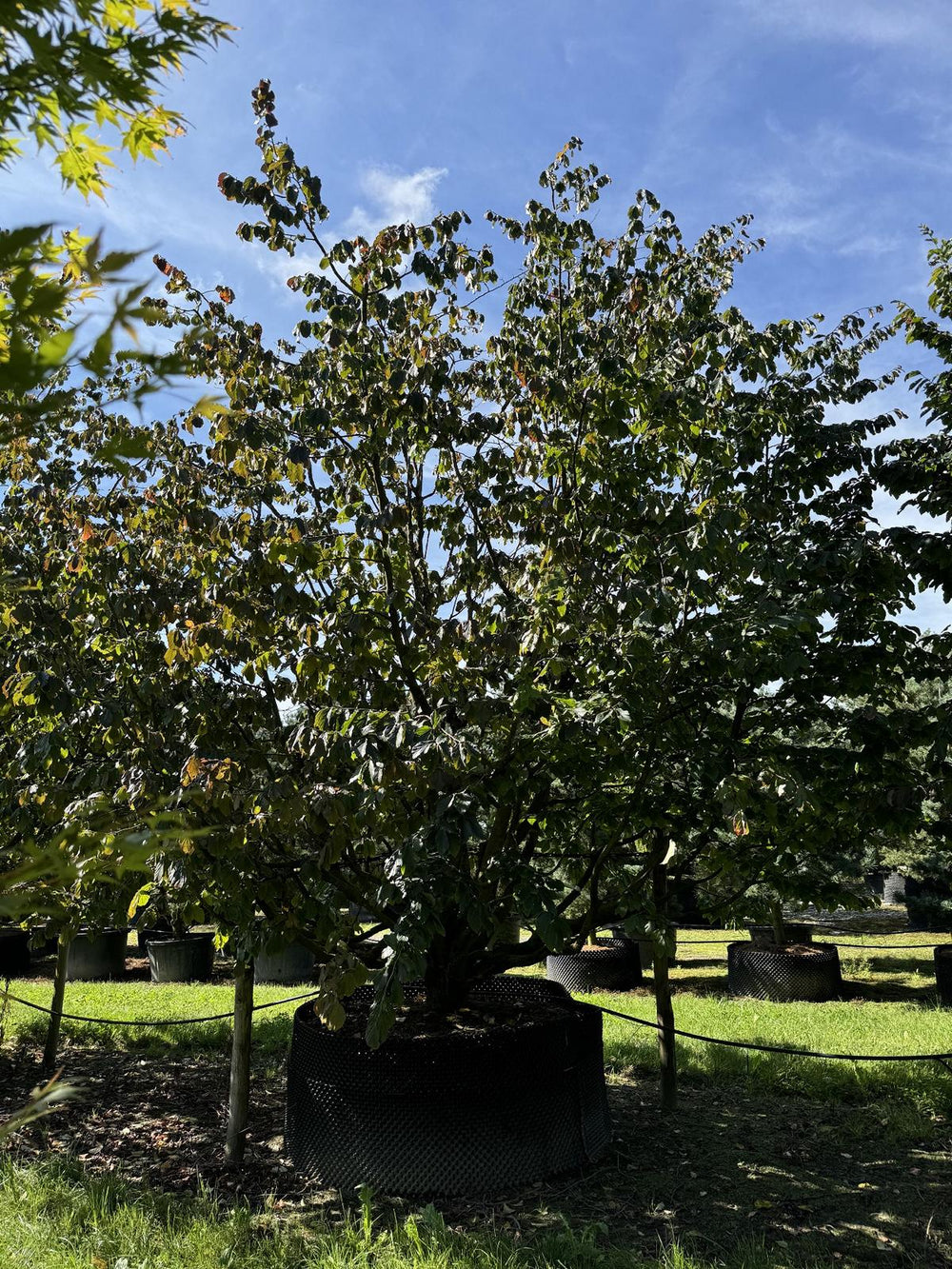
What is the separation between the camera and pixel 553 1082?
423cm

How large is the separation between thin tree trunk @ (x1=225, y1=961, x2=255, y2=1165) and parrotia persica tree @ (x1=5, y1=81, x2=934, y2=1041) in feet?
1.42

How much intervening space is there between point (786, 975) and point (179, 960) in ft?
22.2

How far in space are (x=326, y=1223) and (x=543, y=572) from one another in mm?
2805

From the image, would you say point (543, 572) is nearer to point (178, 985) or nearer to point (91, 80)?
point (91, 80)

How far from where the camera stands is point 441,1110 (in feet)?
13.2

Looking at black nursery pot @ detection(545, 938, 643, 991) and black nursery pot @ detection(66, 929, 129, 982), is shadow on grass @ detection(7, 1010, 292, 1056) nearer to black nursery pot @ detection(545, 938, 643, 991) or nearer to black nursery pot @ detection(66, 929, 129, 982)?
black nursery pot @ detection(66, 929, 129, 982)

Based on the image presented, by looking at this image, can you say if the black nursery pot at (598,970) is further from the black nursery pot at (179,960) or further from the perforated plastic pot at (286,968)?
the black nursery pot at (179,960)

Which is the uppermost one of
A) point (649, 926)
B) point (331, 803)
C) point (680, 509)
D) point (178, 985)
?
point (680, 509)

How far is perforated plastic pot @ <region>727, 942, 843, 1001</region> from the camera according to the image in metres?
9.00

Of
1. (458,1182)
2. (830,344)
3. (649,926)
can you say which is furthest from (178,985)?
(830,344)

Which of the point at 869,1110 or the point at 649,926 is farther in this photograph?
the point at 869,1110

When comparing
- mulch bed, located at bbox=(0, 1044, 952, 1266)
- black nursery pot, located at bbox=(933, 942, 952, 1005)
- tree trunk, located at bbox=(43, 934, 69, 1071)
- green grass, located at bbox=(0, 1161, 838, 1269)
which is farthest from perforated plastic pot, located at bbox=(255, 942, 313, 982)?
green grass, located at bbox=(0, 1161, 838, 1269)

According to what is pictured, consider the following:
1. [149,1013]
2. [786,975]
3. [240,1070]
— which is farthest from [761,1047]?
[149,1013]

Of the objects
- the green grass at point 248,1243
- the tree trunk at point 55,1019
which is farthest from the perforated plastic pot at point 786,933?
the green grass at point 248,1243
